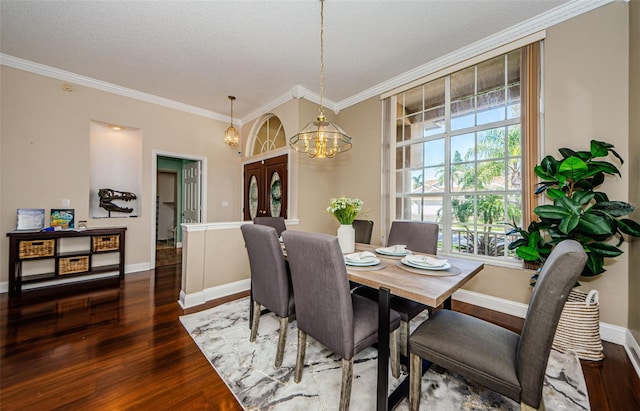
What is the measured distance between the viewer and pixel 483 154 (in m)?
2.82

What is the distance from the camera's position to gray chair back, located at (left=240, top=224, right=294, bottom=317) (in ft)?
5.44

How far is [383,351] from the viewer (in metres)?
1.24

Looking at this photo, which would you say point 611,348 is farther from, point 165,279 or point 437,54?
point 165,279

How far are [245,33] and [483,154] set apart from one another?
10.1ft

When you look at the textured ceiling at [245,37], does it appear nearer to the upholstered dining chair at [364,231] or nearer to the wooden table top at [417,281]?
the upholstered dining chair at [364,231]

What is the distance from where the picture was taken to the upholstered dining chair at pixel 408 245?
1703 mm

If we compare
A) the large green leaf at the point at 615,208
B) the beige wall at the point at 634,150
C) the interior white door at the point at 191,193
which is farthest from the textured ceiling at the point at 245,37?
the large green leaf at the point at 615,208

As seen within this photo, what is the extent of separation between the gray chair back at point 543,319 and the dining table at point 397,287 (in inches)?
12.7

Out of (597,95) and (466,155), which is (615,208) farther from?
(466,155)

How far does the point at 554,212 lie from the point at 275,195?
367 cm

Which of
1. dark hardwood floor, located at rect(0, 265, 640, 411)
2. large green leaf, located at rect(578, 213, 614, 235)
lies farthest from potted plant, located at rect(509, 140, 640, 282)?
dark hardwood floor, located at rect(0, 265, 640, 411)

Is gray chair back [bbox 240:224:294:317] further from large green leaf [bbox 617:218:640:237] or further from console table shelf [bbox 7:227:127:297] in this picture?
console table shelf [bbox 7:227:127:297]

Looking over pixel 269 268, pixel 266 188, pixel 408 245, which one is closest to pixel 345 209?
pixel 269 268

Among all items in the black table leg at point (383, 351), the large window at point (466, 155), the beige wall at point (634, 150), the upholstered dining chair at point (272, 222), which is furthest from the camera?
the upholstered dining chair at point (272, 222)
